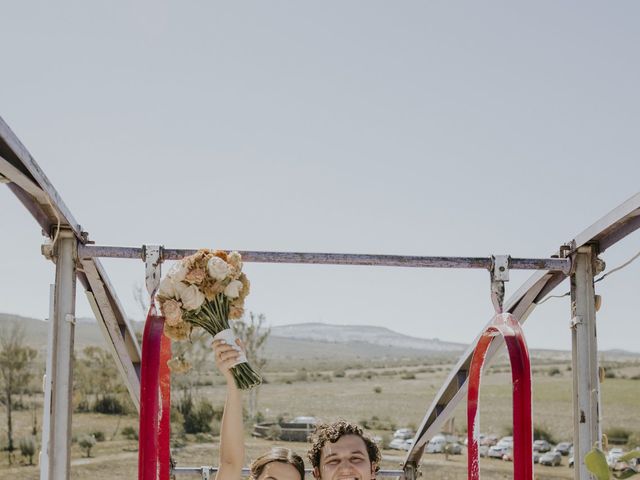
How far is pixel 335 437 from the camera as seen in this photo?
4043 mm

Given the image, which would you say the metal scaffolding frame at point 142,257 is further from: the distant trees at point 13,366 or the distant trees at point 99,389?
the distant trees at point 13,366

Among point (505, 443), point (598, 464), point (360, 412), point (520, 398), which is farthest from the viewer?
point (360, 412)

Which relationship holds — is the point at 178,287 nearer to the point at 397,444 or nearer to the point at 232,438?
the point at 232,438

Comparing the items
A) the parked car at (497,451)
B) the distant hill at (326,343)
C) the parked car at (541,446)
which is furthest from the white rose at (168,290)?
the parked car at (541,446)

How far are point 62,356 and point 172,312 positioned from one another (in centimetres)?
68

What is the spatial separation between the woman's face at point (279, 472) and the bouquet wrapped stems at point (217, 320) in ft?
2.09

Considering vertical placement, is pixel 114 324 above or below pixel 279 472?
above

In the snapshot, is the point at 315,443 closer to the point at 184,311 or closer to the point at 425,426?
the point at 425,426

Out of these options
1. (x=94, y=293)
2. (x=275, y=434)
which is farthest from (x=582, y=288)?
(x=275, y=434)

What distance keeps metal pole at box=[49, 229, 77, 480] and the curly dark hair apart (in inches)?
47.2

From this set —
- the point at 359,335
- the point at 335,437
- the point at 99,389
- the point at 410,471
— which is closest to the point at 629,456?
the point at 335,437

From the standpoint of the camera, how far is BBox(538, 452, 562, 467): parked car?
25944mm

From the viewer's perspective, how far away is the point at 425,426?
187 inches

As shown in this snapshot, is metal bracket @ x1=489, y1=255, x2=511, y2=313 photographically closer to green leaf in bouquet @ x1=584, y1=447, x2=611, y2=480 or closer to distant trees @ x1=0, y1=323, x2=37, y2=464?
green leaf in bouquet @ x1=584, y1=447, x2=611, y2=480
